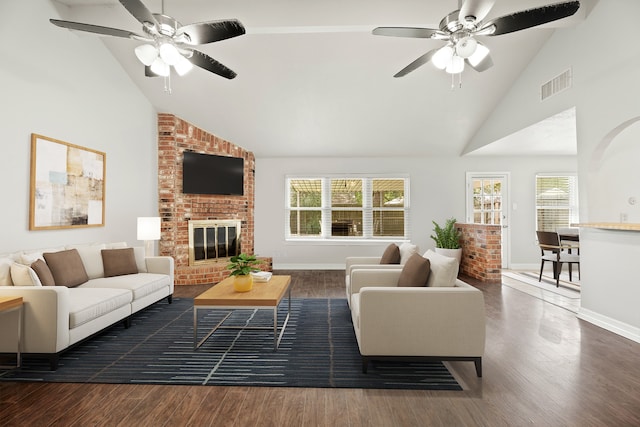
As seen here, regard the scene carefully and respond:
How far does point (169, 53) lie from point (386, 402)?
3169 mm

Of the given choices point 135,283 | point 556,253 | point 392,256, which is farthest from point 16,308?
point 556,253

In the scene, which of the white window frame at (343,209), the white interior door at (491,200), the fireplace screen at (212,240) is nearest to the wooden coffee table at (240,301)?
the fireplace screen at (212,240)

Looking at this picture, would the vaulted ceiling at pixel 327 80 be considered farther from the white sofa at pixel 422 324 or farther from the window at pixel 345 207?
the white sofa at pixel 422 324

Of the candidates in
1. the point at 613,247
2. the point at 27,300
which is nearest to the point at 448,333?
the point at 613,247

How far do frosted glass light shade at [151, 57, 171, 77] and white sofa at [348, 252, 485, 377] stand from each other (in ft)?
9.16

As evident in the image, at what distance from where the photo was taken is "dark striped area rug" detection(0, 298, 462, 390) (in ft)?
7.64

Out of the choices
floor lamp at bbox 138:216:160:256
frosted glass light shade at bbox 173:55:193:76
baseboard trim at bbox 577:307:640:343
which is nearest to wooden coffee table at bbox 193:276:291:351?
floor lamp at bbox 138:216:160:256

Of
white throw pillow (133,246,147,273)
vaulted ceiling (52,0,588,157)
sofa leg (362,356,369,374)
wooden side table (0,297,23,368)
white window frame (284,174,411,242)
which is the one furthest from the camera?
white window frame (284,174,411,242)

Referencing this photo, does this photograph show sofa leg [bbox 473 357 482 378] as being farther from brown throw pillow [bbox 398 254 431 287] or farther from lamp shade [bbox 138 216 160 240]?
lamp shade [bbox 138 216 160 240]

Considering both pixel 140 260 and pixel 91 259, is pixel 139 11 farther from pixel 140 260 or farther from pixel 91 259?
pixel 140 260

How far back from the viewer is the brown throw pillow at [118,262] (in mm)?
3875

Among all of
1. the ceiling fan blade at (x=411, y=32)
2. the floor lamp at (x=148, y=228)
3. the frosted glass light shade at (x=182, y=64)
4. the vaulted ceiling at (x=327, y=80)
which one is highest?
the vaulted ceiling at (x=327, y=80)

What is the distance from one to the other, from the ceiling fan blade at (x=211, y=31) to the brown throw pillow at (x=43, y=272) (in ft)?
7.83

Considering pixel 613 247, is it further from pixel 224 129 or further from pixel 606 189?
pixel 224 129
